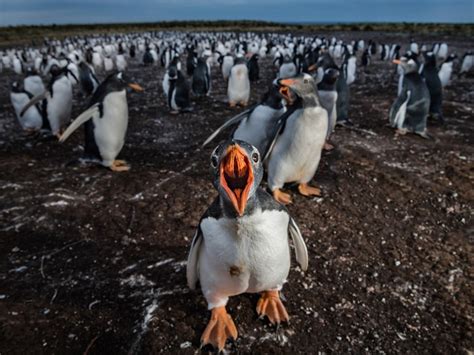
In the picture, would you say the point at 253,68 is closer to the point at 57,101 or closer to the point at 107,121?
the point at 57,101

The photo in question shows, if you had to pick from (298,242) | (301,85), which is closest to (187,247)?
(298,242)

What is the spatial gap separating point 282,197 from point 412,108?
379 cm

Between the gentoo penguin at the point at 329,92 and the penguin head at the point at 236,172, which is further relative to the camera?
the gentoo penguin at the point at 329,92

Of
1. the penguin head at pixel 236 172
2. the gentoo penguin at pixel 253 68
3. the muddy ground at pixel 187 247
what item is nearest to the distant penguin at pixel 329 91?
the muddy ground at pixel 187 247

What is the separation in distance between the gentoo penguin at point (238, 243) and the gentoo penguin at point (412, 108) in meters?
5.20

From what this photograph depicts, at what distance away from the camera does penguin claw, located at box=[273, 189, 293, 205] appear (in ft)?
15.2

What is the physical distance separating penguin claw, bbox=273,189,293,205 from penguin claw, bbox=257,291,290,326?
6.10 ft

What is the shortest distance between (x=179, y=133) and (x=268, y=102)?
2962 mm

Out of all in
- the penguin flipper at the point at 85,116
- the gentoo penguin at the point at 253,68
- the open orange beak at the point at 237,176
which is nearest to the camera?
the open orange beak at the point at 237,176

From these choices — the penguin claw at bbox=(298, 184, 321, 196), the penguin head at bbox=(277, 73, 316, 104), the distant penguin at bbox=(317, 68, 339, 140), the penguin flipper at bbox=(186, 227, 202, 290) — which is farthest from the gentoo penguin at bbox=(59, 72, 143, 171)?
the penguin flipper at bbox=(186, 227, 202, 290)

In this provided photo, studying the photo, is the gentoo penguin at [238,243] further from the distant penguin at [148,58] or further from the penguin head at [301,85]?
the distant penguin at [148,58]

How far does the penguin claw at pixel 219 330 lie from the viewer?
2.57 m

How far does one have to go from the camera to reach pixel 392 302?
121 inches

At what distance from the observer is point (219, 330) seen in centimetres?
261
